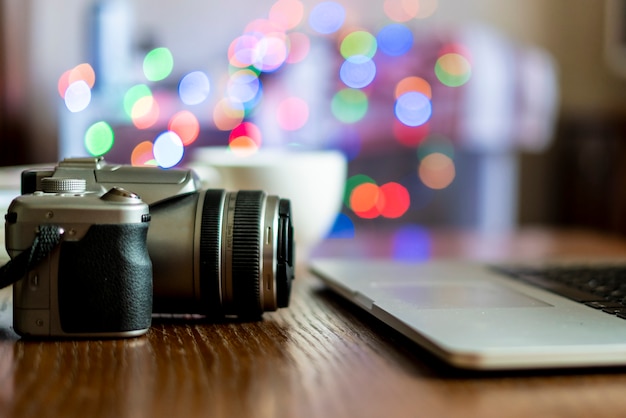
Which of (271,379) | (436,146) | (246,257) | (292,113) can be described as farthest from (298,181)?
(436,146)

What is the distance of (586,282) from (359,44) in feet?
4.75

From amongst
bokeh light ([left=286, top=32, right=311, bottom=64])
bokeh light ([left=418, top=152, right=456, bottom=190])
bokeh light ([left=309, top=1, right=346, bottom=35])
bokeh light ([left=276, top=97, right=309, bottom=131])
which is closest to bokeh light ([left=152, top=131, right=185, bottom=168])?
bokeh light ([left=276, top=97, right=309, bottom=131])

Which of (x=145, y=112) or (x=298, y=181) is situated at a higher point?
(x=145, y=112)

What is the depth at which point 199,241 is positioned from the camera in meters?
0.49

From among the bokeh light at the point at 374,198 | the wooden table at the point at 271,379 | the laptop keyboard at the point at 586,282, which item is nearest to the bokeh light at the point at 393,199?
the bokeh light at the point at 374,198

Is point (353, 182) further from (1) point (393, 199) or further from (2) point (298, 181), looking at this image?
(2) point (298, 181)

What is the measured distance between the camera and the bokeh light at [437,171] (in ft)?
6.88

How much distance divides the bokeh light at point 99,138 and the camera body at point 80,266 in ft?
3.90

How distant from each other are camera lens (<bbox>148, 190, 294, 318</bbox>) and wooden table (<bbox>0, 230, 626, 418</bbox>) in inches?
0.7

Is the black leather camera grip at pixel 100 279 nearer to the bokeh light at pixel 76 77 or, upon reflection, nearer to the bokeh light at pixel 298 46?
the bokeh light at pixel 76 77

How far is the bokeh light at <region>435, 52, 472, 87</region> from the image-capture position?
1976 millimetres

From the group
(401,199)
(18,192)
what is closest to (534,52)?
(401,199)

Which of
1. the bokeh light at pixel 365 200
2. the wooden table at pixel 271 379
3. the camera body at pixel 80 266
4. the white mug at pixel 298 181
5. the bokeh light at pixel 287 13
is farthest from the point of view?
the bokeh light at pixel 365 200

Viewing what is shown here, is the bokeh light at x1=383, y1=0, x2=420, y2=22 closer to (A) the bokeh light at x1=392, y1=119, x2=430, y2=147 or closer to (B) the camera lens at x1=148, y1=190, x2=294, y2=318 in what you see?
(A) the bokeh light at x1=392, y1=119, x2=430, y2=147
